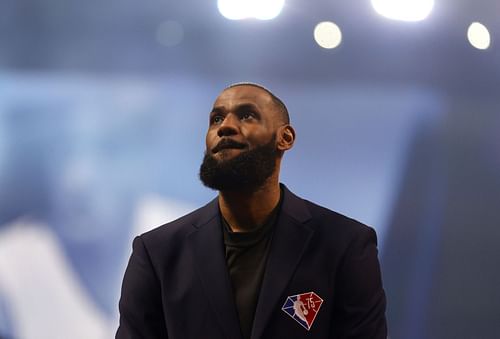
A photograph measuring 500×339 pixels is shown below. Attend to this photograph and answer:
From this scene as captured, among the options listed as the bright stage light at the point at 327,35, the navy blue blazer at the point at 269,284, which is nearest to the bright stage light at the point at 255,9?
the bright stage light at the point at 327,35

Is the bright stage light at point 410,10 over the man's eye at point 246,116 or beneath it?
over

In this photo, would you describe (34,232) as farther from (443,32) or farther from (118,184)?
(443,32)

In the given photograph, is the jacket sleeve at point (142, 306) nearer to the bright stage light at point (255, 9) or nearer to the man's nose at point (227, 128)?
the man's nose at point (227, 128)

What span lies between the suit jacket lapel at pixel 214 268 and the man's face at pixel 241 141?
105 mm

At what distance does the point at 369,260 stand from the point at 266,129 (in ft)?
1.30

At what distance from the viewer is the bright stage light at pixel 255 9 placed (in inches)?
80.7

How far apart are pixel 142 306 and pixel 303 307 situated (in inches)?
14.3

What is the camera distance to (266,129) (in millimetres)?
1411

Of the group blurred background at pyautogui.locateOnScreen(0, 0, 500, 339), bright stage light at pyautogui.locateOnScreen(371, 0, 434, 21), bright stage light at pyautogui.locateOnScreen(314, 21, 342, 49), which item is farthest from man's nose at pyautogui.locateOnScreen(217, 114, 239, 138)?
bright stage light at pyautogui.locateOnScreen(371, 0, 434, 21)

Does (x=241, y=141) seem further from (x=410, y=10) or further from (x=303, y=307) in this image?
(x=410, y=10)

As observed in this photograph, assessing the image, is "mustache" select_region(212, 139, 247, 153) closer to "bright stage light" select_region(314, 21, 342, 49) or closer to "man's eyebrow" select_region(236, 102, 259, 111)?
"man's eyebrow" select_region(236, 102, 259, 111)

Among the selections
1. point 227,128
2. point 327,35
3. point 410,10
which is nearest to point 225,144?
point 227,128

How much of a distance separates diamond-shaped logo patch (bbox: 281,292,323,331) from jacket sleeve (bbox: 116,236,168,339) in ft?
0.97

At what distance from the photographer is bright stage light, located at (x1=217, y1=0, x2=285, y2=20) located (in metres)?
2.05
